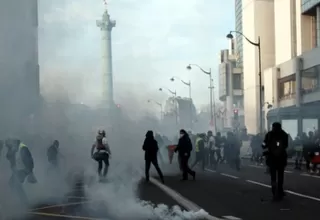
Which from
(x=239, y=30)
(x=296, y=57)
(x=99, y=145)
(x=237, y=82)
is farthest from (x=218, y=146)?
(x=239, y=30)

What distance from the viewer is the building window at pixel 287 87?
52.2m

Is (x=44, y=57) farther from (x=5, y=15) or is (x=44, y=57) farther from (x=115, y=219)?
(x=115, y=219)

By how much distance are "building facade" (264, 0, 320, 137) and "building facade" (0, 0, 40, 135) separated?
1120 inches

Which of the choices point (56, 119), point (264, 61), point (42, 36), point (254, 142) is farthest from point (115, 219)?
point (264, 61)

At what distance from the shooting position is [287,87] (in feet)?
180

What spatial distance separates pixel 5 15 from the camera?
1145 centimetres

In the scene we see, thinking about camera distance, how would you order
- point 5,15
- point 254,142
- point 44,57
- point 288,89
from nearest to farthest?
point 5,15 < point 44,57 < point 254,142 < point 288,89

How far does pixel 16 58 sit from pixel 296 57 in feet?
133

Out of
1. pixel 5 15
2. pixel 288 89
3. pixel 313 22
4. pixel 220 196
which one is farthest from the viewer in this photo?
pixel 288 89

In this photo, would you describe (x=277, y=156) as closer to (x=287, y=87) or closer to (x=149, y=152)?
(x=149, y=152)

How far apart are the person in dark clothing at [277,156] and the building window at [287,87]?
130ft

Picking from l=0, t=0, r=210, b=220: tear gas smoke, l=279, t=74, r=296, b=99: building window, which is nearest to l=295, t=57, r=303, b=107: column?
l=279, t=74, r=296, b=99: building window

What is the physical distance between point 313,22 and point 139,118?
2674 cm

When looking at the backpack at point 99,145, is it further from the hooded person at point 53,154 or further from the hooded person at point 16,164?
the hooded person at point 16,164
